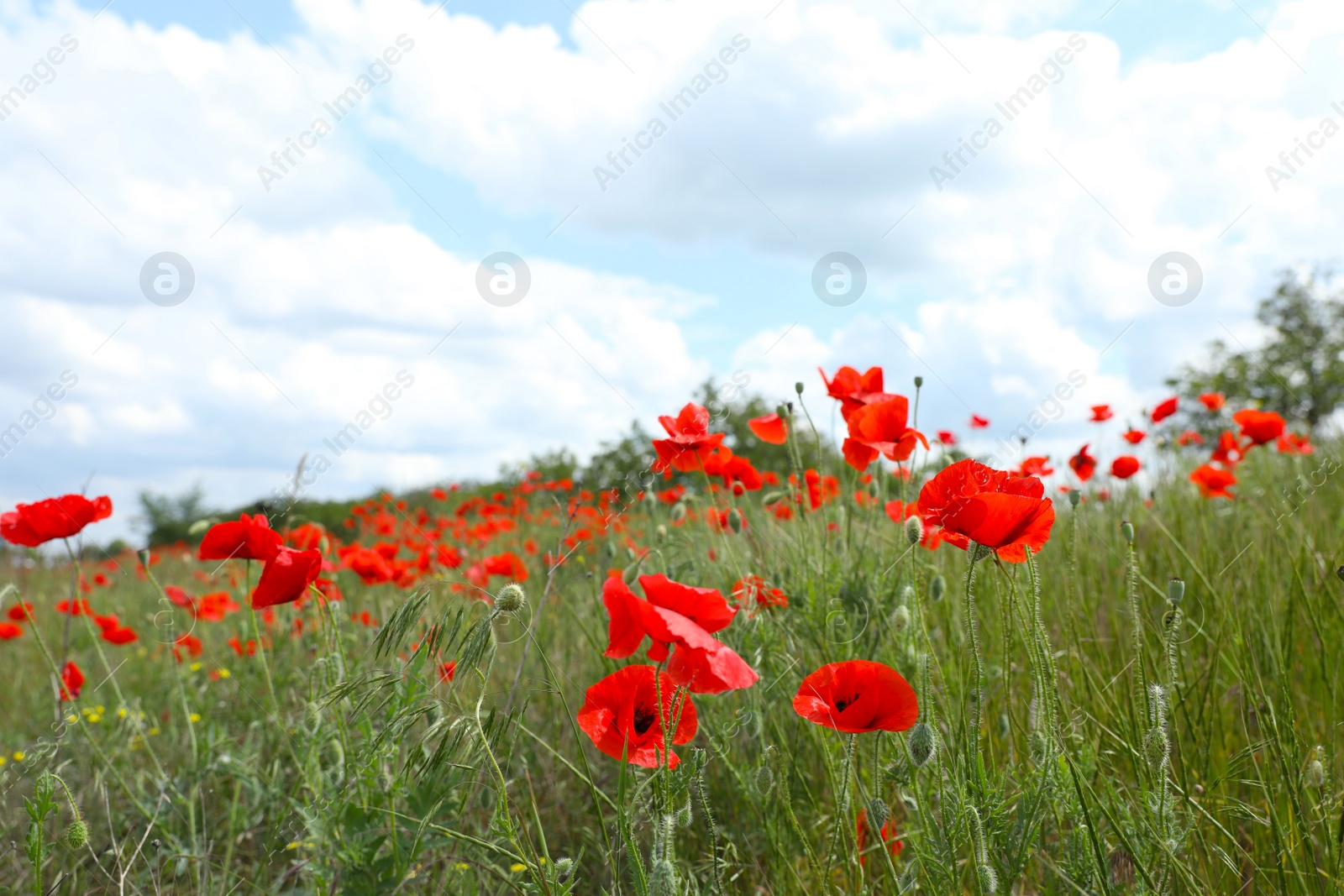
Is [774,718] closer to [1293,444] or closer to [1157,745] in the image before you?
[1157,745]

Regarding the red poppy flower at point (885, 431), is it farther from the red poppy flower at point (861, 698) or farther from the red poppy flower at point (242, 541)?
the red poppy flower at point (242, 541)

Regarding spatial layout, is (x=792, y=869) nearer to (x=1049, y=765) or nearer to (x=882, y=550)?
(x=1049, y=765)

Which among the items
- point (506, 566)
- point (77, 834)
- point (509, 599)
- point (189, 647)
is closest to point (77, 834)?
point (77, 834)

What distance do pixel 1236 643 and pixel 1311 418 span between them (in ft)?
85.5

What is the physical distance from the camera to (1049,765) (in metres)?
1.18

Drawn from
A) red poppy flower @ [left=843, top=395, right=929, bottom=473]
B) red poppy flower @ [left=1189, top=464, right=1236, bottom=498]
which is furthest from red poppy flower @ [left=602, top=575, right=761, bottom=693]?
red poppy flower @ [left=1189, top=464, right=1236, bottom=498]

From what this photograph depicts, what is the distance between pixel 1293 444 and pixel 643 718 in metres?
5.20

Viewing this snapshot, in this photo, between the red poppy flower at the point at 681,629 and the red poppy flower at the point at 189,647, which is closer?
the red poppy flower at the point at 681,629

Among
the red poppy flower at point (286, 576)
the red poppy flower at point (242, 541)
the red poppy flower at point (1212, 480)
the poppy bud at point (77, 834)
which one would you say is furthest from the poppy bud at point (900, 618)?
the red poppy flower at point (1212, 480)

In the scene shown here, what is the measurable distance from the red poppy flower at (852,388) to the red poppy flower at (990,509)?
0.71 meters

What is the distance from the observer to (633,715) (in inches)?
46.4

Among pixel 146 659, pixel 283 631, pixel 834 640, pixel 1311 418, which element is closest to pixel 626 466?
pixel 146 659

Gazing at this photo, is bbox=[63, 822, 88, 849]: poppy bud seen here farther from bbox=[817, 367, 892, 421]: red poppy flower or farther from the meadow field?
bbox=[817, 367, 892, 421]: red poppy flower

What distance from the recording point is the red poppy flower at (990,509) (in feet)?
3.60
